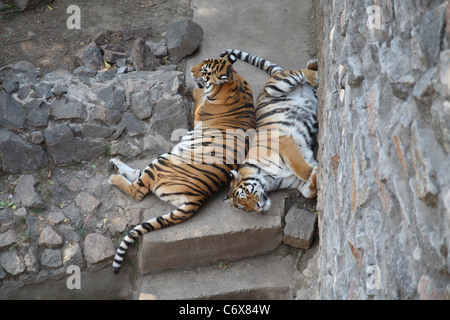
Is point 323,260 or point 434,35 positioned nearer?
point 434,35

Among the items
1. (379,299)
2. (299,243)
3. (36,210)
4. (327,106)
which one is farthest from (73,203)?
(379,299)

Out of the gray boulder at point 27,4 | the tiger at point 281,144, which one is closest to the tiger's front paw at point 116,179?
the tiger at point 281,144

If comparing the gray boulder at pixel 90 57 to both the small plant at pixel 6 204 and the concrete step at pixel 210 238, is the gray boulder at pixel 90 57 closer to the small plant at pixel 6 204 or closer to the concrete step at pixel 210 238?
the small plant at pixel 6 204

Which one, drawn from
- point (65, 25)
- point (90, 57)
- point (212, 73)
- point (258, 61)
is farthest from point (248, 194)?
point (65, 25)

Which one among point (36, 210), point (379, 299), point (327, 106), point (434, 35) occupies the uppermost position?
point (434, 35)

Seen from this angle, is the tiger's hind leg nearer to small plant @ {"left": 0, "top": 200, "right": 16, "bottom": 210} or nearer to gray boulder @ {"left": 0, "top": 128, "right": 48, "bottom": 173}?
gray boulder @ {"left": 0, "top": 128, "right": 48, "bottom": 173}

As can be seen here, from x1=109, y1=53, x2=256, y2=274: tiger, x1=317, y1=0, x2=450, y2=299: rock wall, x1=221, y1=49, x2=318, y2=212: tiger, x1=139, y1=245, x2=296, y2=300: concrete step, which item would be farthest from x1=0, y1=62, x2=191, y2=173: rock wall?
x1=317, y1=0, x2=450, y2=299: rock wall

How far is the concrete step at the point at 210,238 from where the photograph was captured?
14.8 feet

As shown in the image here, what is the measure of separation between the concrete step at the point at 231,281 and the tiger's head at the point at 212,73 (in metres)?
1.66

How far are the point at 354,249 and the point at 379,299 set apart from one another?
46 cm

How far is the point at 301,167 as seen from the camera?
473 centimetres

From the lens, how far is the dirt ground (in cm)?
603
